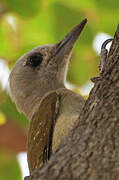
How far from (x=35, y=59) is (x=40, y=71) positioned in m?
0.15

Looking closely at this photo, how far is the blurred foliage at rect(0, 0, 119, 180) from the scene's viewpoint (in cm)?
471

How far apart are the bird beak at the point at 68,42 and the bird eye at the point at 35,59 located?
21cm

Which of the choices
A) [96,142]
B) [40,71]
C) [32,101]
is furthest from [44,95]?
[96,142]

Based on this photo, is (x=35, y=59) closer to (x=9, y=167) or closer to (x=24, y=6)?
(x=24, y=6)

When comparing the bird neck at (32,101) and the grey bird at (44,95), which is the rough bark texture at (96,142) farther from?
the bird neck at (32,101)

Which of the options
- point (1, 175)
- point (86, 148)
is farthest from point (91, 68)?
point (86, 148)

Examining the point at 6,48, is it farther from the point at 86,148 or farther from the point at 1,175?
the point at 86,148

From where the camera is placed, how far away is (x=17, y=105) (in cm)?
520

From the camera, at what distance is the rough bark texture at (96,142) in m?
2.23

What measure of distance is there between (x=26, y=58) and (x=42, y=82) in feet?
1.09

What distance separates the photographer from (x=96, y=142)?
242 cm

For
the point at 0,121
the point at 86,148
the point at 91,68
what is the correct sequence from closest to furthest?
the point at 86,148, the point at 0,121, the point at 91,68

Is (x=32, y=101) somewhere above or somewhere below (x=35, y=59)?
below

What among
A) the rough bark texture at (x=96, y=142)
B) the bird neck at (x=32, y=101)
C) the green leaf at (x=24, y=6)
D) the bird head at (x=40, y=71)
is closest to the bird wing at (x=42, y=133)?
the bird neck at (x=32, y=101)
